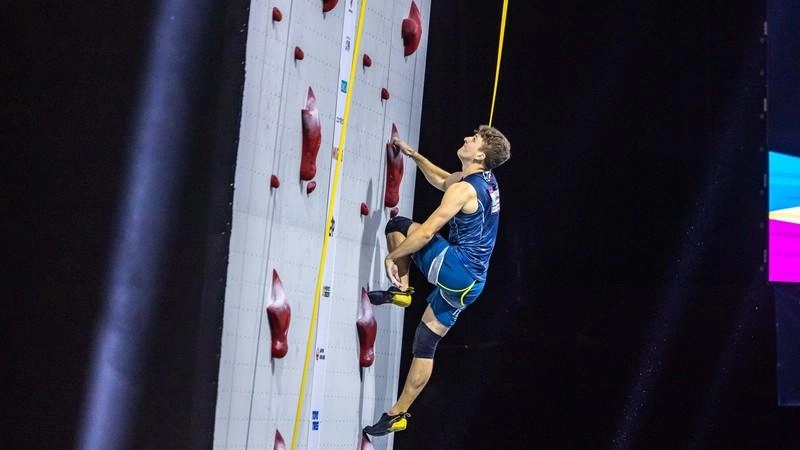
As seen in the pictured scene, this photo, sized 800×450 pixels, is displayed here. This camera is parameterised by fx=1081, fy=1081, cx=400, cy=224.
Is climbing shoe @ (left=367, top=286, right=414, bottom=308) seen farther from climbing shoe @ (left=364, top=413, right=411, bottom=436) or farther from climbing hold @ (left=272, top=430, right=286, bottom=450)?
climbing hold @ (left=272, top=430, right=286, bottom=450)

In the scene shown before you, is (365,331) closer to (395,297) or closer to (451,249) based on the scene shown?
(395,297)

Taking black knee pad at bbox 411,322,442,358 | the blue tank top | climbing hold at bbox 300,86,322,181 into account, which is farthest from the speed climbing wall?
the blue tank top

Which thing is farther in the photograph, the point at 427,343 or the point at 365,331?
the point at 365,331

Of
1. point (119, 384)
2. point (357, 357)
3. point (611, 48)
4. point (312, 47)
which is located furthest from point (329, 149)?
point (611, 48)

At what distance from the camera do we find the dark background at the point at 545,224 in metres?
3.86

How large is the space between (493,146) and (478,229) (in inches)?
12.6

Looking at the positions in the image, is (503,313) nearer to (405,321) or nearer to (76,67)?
(405,321)

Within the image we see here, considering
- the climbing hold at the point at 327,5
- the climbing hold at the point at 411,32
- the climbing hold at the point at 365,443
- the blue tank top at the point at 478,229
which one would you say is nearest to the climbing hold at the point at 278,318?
the blue tank top at the point at 478,229

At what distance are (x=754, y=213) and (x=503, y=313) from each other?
1.19m

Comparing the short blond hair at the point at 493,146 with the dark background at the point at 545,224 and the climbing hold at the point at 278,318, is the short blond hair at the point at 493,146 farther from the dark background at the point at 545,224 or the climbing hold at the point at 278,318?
the climbing hold at the point at 278,318

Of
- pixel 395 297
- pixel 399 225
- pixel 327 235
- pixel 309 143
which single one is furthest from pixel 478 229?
pixel 309 143

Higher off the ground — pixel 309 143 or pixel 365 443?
pixel 309 143

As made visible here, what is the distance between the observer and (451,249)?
13.4ft

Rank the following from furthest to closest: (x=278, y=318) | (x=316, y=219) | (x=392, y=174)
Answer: (x=392, y=174), (x=316, y=219), (x=278, y=318)
